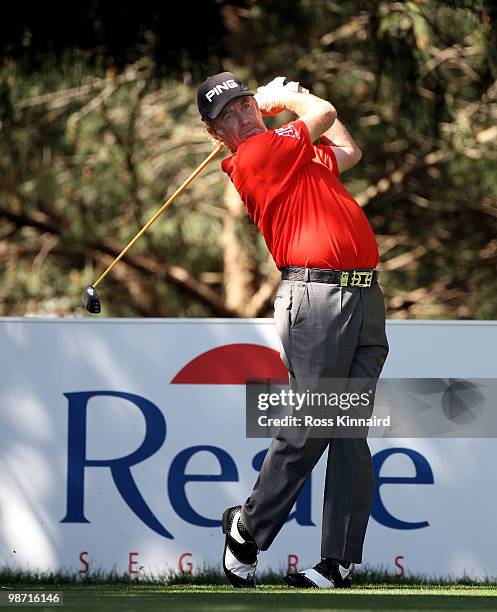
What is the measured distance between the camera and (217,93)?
150 inches

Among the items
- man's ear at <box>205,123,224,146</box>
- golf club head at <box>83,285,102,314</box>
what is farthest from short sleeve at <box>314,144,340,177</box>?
golf club head at <box>83,285,102,314</box>

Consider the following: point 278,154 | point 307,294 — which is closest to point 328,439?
point 307,294

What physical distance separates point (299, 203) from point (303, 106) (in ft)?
1.07

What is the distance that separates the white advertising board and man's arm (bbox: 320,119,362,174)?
0.90 meters

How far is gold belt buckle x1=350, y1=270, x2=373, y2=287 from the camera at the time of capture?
12.3 feet

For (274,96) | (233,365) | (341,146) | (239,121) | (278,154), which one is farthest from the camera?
(233,365)

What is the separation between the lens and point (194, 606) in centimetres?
315

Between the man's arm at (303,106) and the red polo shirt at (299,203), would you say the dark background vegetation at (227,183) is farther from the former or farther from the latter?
the red polo shirt at (299,203)

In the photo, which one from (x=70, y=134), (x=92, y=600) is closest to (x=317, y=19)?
(x=70, y=134)

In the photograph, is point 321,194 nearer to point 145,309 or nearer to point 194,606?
point 194,606

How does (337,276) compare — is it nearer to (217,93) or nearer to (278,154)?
(278,154)

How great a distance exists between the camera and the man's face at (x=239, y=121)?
12.6 feet

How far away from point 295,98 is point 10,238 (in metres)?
8.89

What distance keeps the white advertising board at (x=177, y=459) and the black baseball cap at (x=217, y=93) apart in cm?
119
